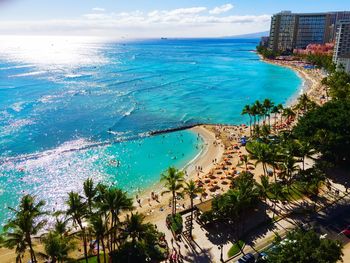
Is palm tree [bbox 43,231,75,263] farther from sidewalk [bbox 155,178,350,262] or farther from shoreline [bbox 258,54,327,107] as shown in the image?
shoreline [bbox 258,54,327,107]

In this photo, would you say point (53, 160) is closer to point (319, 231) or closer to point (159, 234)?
point (159, 234)

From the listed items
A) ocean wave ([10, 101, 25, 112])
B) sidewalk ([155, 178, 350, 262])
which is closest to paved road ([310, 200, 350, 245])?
sidewalk ([155, 178, 350, 262])

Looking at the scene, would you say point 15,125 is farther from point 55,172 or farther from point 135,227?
point 135,227

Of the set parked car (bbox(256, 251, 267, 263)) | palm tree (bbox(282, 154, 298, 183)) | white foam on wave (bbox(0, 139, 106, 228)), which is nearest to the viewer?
parked car (bbox(256, 251, 267, 263))

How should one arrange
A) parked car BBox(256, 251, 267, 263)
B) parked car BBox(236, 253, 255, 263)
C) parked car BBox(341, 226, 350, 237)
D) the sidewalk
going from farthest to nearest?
parked car BBox(341, 226, 350, 237)
the sidewalk
parked car BBox(236, 253, 255, 263)
parked car BBox(256, 251, 267, 263)

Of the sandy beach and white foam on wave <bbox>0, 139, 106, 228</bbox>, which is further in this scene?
white foam on wave <bbox>0, 139, 106, 228</bbox>

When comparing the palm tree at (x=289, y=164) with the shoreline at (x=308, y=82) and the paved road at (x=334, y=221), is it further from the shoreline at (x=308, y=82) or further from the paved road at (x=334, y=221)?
the shoreline at (x=308, y=82)

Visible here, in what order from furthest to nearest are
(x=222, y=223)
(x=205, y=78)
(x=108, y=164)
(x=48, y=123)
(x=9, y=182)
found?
(x=205, y=78) < (x=48, y=123) < (x=108, y=164) < (x=9, y=182) < (x=222, y=223)

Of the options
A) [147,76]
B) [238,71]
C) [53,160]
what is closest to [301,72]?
[238,71]
